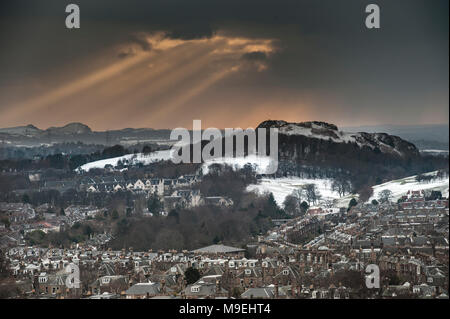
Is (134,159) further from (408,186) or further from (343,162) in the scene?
(408,186)

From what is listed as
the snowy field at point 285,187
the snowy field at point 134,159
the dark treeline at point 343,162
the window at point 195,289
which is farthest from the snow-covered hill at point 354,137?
the window at point 195,289

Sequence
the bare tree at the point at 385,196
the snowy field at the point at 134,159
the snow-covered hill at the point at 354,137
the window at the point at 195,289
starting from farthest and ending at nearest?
1. the snowy field at the point at 134,159
2. the snow-covered hill at the point at 354,137
3. the bare tree at the point at 385,196
4. the window at the point at 195,289

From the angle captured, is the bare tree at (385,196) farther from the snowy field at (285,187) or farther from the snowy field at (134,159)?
the snowy field at (134,159)

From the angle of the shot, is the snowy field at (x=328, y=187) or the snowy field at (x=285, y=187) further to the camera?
the snowy field at (x=285, y=187)

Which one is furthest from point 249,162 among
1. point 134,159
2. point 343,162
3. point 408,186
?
point 408,186

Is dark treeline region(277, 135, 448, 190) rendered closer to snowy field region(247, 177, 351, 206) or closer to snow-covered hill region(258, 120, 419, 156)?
snow-covered hill region(258, 120, 419, 156)

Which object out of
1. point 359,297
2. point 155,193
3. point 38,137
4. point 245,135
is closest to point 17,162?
point 38,137
